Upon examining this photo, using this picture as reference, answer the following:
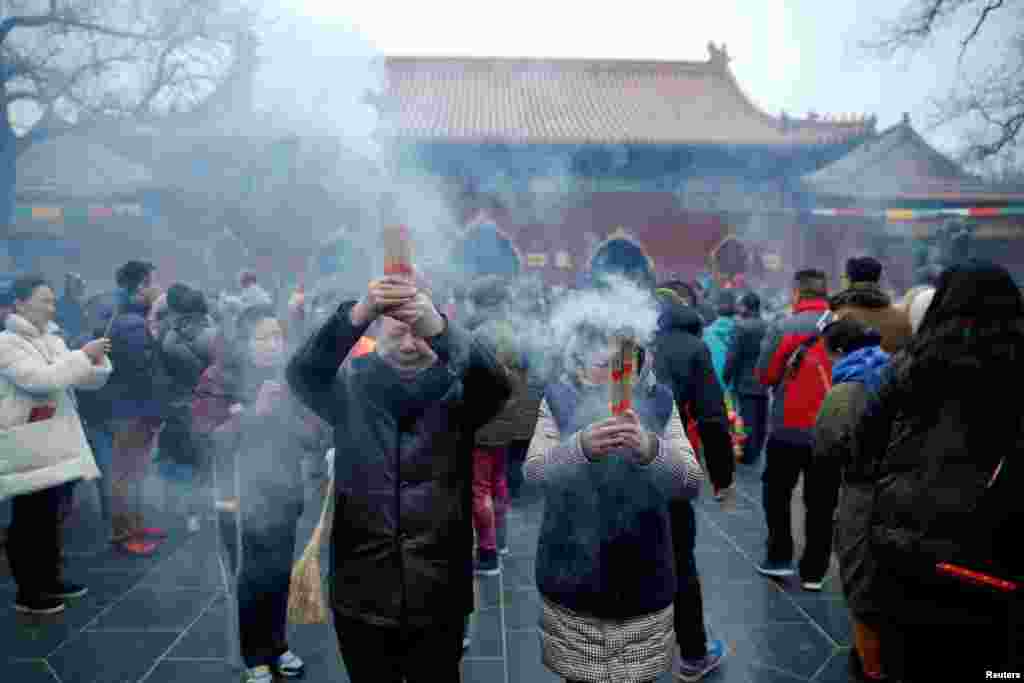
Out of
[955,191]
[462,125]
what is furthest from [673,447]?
[955,191]

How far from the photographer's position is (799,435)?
4090 millimetres

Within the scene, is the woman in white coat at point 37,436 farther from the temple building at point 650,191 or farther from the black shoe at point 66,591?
the temple building at point 650,191

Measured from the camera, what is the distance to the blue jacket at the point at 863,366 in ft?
10.6

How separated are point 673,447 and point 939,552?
2.53ft

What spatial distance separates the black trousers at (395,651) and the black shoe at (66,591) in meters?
2.83

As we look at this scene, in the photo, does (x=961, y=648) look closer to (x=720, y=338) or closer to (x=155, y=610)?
(x=155, y=610)

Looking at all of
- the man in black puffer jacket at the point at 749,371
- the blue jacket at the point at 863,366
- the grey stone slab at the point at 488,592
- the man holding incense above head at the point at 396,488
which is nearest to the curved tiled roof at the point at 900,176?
the man in black puffer jacket at the point at 749,371

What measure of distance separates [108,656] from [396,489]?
2.46m

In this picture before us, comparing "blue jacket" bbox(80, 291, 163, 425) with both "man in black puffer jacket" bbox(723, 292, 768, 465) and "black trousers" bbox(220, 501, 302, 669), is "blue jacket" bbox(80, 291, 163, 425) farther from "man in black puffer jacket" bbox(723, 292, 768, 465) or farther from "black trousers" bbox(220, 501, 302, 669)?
"man in black puffer jacket" bbox(723, 292, 768, 465)

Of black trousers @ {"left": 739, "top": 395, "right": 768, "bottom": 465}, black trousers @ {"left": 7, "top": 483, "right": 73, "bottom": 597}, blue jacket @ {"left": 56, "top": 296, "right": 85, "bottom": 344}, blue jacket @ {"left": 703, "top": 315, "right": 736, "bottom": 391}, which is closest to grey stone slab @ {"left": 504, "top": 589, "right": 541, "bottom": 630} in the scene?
black trousers @ {"left": 7, "top": 483, "right": 73, "bottom": 597}

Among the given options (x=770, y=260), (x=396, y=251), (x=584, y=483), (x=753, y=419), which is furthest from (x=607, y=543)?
(x=770, y=260)

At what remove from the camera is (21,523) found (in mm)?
3695

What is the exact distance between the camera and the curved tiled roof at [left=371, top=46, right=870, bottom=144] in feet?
53.2

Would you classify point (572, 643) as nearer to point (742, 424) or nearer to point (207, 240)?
point (742, 424)
